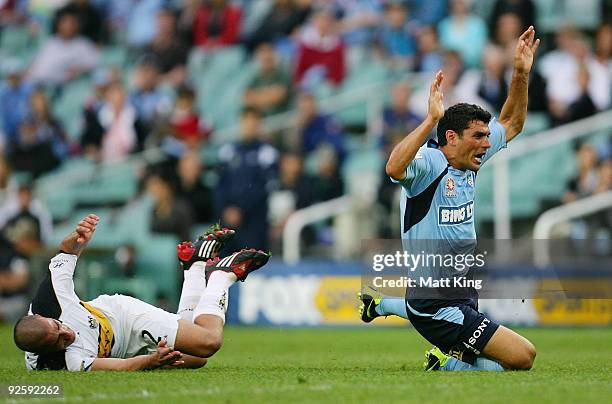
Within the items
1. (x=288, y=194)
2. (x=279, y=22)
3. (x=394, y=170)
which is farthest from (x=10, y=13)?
(x=394, y=170)

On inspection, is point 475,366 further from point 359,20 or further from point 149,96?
point 149,96

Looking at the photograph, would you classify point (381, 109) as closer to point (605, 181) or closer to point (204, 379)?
point (605, 181)

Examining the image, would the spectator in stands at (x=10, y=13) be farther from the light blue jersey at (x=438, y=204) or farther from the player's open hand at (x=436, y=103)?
the player's open hand at (x=436, y=103)

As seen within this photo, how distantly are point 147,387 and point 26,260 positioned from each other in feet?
36.8

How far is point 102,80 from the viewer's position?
2275cm

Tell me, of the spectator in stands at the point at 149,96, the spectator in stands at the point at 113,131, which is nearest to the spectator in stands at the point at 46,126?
the spectator in stands at the point at 113,131

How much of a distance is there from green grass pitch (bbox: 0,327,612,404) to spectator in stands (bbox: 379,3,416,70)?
831 cm

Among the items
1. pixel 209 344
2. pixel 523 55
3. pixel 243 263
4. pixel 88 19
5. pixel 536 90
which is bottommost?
pixel 209 344

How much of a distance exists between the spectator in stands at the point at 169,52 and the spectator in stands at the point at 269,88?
6.93ft

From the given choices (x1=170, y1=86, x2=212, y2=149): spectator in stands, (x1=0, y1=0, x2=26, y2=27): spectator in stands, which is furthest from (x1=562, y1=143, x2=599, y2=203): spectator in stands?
(x1=0, y1=0, x2=26, y2=27): spectator in stands

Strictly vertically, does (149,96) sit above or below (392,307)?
above

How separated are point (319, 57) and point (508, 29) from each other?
3490 millimetres

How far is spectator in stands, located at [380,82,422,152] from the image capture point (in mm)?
Answer: 18078

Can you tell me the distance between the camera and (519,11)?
62.6ft
